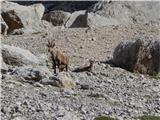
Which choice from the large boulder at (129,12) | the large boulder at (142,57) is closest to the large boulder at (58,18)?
the large boulder at (129,12)

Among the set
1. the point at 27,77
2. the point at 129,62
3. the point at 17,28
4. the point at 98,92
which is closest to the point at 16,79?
the point at 27,77

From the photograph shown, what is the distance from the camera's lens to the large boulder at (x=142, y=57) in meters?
29.7

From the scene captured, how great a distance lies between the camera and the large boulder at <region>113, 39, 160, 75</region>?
2968 centimetres

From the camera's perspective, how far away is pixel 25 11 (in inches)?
1957

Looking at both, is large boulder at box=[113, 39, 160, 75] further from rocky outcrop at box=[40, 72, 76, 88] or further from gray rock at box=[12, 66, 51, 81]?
rocky outcrop at box=[40, 72, 76, 88]

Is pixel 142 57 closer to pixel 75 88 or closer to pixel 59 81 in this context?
pixel 75 88

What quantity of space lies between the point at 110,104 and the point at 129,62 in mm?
9511

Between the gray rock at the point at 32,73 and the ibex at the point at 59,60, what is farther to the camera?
the ibex at the point at 59,60

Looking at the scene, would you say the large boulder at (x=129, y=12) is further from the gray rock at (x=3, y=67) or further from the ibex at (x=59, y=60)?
the gray rock at (x=3, y=67)

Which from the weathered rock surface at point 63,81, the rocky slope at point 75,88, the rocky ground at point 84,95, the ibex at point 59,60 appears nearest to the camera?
the rocky ground at point 84,95

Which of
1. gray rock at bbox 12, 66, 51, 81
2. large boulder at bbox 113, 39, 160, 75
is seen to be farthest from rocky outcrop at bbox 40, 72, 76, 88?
large boulder at bbox 113, 39, 160, 75

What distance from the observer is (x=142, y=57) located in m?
30.1

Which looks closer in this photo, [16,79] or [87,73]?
[16,79]

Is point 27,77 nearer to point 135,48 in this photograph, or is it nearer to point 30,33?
point 135,48
